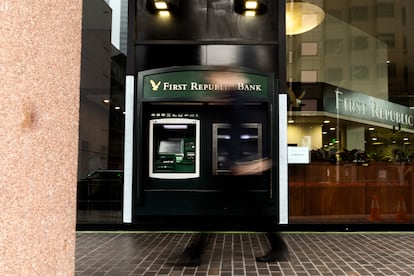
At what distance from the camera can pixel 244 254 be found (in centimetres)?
558

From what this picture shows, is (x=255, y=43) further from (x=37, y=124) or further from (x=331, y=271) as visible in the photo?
(x=37, y=124)

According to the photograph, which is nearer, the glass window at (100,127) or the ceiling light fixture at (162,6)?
the glass window at (100,127)

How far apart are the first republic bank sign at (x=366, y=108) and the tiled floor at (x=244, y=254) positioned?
215 cm

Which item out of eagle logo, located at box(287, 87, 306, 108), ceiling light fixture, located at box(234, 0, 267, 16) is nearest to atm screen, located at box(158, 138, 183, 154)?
eagle logo, located at box(287, 87, 306, 108)

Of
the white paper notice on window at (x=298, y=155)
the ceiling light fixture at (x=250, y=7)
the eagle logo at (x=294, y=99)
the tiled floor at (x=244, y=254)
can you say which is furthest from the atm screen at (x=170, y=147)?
the ceiling light fixture at (x=250, y=7)

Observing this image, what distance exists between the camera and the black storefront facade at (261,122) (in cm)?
718

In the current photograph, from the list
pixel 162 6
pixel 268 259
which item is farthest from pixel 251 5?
pixel 268 259

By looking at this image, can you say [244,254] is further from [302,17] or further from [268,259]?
[302,17]

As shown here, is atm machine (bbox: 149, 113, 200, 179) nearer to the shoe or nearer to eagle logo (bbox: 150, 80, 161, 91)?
eagle logo (bbox: 150, 80, 161, 91)

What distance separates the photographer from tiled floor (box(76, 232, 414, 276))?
187 inches

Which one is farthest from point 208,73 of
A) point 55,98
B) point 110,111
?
point 55,98

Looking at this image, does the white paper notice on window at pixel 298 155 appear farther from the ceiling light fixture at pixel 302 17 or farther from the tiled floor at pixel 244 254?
the ceiling light fixture at pixel 302 17

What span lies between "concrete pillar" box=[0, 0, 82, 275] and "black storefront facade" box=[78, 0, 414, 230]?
15.8 feet

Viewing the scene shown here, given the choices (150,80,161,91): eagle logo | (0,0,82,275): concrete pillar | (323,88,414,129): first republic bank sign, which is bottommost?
(0,0,82,275): concrete pillar
